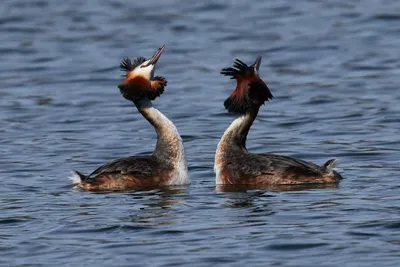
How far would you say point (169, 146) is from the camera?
1438 centimetres

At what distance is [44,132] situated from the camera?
18.9m

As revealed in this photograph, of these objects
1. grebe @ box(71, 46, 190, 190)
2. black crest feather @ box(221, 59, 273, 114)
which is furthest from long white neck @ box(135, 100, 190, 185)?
black crest feather @ box(221, 59, 273, 114)

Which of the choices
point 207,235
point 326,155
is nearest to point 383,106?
point 326,155

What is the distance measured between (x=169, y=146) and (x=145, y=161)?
438 millimetres

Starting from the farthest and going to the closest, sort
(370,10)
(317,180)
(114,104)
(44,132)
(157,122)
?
(370,10) → (114,104) → (44,132) → (157,122) → (317,180)

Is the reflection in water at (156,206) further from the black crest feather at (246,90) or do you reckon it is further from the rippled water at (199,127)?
the black crest feather at (246,90)

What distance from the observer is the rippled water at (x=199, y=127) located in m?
11.1

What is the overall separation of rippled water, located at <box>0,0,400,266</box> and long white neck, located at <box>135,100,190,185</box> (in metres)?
0.26

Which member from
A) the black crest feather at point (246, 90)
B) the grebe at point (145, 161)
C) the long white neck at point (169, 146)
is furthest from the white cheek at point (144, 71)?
the black crest feather at point (246, 90)

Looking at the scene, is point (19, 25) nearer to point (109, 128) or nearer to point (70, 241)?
point (109, 128)

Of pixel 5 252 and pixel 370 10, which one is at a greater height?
pixel 370 10

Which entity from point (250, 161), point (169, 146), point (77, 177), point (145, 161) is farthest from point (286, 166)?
point (77, 177)

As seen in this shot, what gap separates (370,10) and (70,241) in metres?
19.4

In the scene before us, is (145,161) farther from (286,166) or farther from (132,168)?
(286,166)
